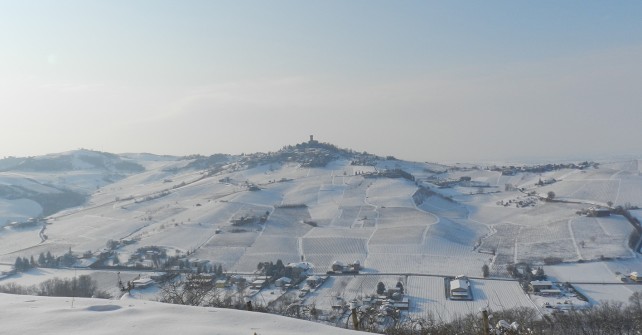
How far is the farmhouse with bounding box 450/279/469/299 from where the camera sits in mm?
31786

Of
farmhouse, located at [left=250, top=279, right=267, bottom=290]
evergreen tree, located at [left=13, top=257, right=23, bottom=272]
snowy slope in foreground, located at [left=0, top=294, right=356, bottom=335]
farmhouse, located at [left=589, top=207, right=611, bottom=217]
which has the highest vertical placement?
snowy slope in foreground, located at [left=0, top=294, right=356, bottom=335]

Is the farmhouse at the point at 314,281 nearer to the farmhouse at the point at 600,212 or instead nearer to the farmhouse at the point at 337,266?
the farmhouse at the point at 337,266

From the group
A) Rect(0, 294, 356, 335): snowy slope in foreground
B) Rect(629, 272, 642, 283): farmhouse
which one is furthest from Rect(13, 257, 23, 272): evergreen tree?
Rect(629, 272, 642, 283): farmhouse

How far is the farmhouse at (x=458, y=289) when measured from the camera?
104 feet

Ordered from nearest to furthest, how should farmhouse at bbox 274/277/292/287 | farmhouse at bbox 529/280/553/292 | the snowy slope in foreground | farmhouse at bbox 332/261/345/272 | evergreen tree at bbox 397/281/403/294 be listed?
the snowy slope in foreground
farmhouse at bbox 529/280/553/292
evergreen tree at bbox 397/281/403/294
farmhouse at bbox 274/277/292/287
farmhouse at bbox 332/261/345/272

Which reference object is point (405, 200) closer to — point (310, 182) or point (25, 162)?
point (310, 182)

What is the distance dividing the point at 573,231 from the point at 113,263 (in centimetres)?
4389

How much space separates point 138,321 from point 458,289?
94.4ft

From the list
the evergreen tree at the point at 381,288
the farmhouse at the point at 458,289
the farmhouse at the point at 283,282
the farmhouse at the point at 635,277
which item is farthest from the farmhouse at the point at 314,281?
the farmhouse at the point at 635,277

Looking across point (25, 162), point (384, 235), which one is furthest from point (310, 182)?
point (25, 162)

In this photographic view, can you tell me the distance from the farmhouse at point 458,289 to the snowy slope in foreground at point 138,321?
88.5ft

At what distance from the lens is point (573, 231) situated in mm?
51750

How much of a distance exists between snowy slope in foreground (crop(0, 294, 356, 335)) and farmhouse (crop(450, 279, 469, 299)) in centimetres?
2696

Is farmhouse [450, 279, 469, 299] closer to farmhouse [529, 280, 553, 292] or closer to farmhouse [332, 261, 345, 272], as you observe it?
farmhouse [529, 280, 553, 292]
